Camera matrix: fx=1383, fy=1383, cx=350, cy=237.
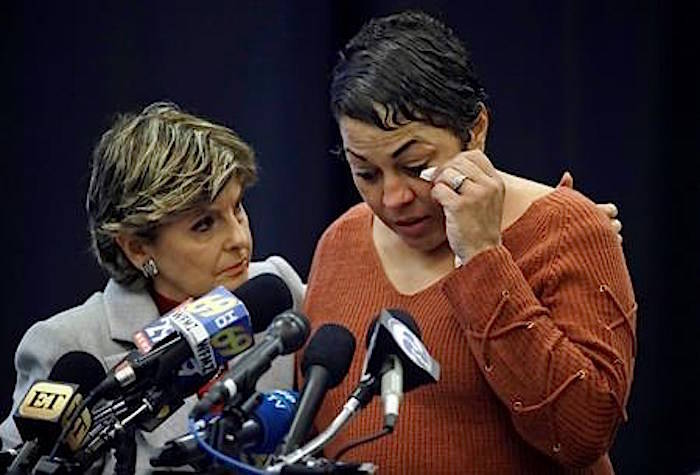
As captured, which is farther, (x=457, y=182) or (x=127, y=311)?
(x=127, y=311)

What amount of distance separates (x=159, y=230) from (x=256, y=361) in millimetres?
781

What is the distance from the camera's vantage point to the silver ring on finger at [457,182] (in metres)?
1.54

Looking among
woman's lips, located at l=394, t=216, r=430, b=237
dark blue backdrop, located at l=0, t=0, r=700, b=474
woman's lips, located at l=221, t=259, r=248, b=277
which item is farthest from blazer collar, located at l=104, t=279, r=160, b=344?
dark blue backdrop, located at l=0, t=0, r=700, b=474

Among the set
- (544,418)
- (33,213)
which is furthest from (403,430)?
(33,213)

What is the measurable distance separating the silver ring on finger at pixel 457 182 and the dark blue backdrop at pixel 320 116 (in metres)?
1.28

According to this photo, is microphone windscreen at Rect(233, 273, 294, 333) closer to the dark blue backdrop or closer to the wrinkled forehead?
the wrinkled forehead

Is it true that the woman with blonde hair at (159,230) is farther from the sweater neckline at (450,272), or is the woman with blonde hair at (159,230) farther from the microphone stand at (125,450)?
the microphone stand at (125,450)

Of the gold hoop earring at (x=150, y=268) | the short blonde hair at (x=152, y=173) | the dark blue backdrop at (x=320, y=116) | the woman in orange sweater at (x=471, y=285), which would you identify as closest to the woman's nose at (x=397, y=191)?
the woman in orange sweater at (x=471, y=285)

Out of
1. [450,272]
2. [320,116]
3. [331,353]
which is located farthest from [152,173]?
[320,116]

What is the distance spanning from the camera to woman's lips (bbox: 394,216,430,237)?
1670mm

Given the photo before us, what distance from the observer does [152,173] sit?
1888mm

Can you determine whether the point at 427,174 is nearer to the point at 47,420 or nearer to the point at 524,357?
the point at 524,357

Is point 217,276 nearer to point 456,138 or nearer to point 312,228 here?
point 456,138

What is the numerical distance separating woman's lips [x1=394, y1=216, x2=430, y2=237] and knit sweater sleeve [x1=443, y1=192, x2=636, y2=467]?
0.41ft
